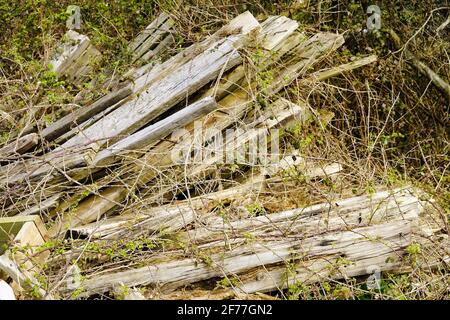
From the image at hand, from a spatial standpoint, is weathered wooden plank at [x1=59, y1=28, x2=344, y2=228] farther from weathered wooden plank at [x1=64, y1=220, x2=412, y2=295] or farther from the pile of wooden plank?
weathered wooden plank at [x1=64, y1=220, x2=412, y2=295]

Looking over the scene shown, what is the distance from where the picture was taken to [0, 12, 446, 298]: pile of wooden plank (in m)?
3.96

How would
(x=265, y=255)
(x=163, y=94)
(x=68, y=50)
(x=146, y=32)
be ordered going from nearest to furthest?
1. (x=265, y=255)
2. (x=163, y=94)
3. (x=68, y=50)
4. (x=146, y=32)

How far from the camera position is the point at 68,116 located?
16.4ft

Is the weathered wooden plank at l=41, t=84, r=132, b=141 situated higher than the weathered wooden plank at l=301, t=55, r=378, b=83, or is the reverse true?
the weathered wooden plank at l=41, t=84, r=132, b=141

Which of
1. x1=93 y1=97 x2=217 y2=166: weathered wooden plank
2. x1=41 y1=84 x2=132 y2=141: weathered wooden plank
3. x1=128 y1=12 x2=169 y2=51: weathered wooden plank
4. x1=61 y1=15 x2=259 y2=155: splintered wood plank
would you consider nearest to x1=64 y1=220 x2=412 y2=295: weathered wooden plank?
x1=93 y1=97 x2=217 y2=166: weathered wooden plank

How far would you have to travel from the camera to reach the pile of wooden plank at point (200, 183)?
3957mm

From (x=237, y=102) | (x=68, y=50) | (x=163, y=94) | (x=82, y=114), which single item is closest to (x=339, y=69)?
(x=237, y=102)

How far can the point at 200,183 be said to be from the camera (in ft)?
15.6

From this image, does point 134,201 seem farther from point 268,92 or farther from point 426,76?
point 426,76

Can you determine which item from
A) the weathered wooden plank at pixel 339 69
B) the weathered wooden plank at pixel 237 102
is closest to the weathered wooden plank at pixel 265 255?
the weathered wooden plank at pixel 237 102

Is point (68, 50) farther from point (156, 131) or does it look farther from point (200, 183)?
point (200, 183)

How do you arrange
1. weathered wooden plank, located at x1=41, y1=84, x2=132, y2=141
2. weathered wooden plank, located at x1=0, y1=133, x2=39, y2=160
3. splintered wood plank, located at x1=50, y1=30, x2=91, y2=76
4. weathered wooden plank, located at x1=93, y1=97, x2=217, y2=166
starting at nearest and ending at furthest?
weathered wooden plank, located at x1=93, y1=97, x2=217, y2=166 < weathered wooden plank, located at x1=0, y1=133, x2=39, y2=160 < weathered wooden plank, located at x1=41, y1=84, x2=132, y2=141 < splintered wood plank, located at x1=50, y1=30, x2=91, y2=76

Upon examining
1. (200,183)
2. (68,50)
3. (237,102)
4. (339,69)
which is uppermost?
(68,50)
